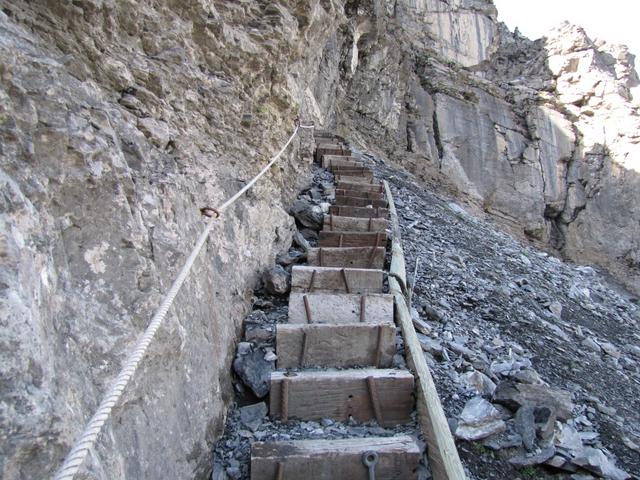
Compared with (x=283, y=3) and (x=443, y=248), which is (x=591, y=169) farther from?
(x=283, y=3)

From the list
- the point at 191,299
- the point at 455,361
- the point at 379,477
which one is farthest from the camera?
the point at 455,361

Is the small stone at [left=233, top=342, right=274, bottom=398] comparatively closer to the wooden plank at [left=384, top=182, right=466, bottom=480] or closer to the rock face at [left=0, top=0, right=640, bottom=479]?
the rock face at [left=0, top=0, right=640, bottom=479]

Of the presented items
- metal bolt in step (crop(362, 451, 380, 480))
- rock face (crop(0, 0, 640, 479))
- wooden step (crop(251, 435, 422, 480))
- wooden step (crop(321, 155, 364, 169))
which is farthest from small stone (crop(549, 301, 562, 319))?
wooden step (crop(321, 155, 364, 169))

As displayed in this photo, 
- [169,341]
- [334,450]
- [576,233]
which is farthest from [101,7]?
[576,233]

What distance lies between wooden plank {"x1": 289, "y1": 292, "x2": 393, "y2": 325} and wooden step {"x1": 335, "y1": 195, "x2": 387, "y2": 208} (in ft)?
10.2

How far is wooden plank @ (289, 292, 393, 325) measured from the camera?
359 centimetres

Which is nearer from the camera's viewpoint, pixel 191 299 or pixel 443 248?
pixel 191 299

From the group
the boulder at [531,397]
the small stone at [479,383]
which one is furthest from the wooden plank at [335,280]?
the boulder at [531,397]

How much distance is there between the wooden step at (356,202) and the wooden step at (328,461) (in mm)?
4603

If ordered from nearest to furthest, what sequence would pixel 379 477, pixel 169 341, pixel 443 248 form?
pixel 169 341 < pixel 379 477 < pixel 443 248

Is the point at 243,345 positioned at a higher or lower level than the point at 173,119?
lower

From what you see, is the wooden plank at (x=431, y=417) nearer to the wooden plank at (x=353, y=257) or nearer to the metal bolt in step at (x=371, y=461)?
the metal bolt in step at (x=371, y=461)

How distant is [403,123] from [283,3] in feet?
53.0

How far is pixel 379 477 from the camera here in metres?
2.34
